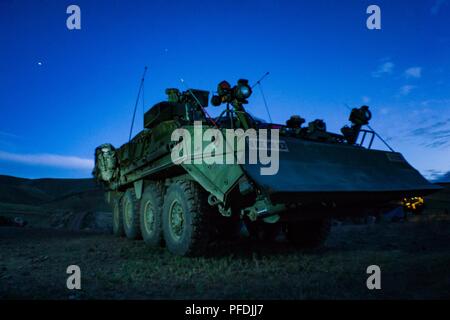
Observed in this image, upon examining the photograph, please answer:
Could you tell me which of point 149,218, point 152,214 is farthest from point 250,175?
point 149,218

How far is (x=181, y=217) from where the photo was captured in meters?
5.30

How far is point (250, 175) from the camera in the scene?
394 centimetres

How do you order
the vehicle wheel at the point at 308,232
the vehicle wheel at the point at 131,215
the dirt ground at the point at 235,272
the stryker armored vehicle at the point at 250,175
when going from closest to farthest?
the dirt ground at the point at 235,272 → the stryker armored vehicle at the point at 250,175 → the vehicle wheel at the point at 308,232 → the vehicle wheel at the point at 131,215

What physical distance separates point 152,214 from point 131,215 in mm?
1838

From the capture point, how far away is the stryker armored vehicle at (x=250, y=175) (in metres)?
4.14

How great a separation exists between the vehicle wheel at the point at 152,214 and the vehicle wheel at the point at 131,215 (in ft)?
3.32

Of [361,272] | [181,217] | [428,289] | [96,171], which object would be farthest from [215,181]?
[96,171]

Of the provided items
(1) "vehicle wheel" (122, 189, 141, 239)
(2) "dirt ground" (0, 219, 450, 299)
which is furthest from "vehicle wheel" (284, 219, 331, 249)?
(1) "vehicle wheel" (122, 189, 141, 239)

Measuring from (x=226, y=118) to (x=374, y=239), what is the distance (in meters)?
4.53

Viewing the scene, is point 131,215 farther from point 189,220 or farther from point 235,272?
point 235,272

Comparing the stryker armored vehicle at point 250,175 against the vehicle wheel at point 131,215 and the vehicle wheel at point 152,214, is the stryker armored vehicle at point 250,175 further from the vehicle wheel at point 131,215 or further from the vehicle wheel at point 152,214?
the vehicle wheel at point 131,215

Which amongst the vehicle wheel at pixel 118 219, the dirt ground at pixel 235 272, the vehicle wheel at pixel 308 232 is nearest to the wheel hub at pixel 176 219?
the dirt ground at pixel 235 272

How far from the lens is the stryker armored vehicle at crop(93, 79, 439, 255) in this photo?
13.6ft

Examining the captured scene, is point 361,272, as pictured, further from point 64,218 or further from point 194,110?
point 64,218
